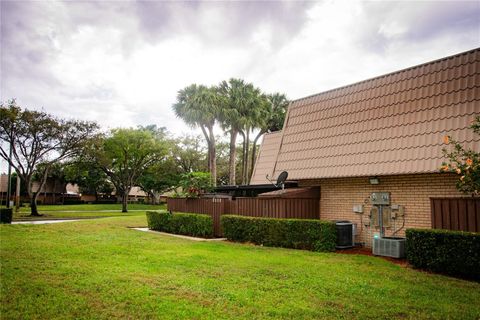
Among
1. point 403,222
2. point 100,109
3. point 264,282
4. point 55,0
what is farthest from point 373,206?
point 100,109

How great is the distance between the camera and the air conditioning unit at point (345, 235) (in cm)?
1088

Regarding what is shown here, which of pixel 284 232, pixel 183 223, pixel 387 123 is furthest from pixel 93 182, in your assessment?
pixel 387 123

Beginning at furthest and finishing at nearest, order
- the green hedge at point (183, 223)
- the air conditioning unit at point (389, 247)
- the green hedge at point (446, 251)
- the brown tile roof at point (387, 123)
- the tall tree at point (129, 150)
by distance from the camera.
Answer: the tall tree at point (129, 150), the green hedge at point (183, 223), the brown tile roof at point (387, 123), the air conditioning unit at point (389, 247), the green hedge at point (446, 251)

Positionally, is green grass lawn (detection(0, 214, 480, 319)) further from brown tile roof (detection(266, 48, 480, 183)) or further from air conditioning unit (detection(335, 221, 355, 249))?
brown tile roof (detection(266, 48, 480, 183))

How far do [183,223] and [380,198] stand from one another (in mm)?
8893

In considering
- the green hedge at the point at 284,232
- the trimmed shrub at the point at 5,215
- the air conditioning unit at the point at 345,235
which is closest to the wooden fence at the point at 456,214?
the air conditioning unit at the point at 345,235

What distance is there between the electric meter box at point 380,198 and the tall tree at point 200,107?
19.9 meters

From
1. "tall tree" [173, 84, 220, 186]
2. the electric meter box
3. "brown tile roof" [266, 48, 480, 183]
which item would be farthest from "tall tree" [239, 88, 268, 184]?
the electric meter box

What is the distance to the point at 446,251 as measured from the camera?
755cm

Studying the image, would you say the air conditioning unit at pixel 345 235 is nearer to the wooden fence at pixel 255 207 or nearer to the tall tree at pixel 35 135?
the wooden fence at pixel 255 207

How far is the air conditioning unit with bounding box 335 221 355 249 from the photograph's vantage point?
10875mm

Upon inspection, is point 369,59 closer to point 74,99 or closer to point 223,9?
point 223,9

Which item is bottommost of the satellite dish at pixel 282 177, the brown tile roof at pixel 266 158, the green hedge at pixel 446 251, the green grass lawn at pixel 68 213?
the green grass lawn at pixel 68 213

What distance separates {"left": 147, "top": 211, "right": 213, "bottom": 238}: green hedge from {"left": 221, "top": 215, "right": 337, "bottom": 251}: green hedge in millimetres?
1258
